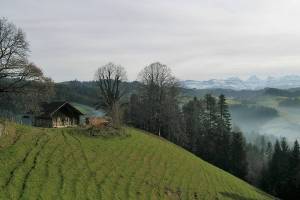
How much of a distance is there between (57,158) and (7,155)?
4911 mm

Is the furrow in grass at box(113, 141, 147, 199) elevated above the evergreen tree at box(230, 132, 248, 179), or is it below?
above

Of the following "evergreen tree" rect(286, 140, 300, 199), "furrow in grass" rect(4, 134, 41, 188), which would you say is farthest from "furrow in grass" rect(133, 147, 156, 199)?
"evergreen tree" rect(286, 140, 300, 199)

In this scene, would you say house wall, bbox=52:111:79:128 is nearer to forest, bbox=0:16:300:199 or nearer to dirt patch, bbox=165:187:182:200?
forest, bbox=0:16:300:199

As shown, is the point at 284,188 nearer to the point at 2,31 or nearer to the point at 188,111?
the point at 188,111

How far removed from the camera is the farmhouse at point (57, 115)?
60094 mm

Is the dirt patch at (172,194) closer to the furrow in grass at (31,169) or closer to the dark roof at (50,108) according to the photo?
the furrow in grass at (31,169)

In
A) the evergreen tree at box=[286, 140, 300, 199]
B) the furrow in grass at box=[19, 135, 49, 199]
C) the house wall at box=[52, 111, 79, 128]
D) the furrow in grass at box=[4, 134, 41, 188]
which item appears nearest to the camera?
the furrow in grass at box=[19, 135, 49, 199]

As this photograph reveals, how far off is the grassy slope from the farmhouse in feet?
39.9

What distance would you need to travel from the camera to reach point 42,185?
31.4 meters

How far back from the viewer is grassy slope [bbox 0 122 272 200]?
32.2 meters

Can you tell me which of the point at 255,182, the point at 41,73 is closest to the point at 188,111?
the point at 255,182

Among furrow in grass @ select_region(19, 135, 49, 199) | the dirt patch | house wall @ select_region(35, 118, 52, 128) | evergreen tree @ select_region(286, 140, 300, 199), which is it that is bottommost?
evergreen tree @ select_region(286, 140, 300, 199)

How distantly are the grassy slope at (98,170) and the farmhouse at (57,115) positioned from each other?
39.9 feet

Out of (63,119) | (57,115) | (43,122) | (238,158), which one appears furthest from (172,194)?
(238,158)
